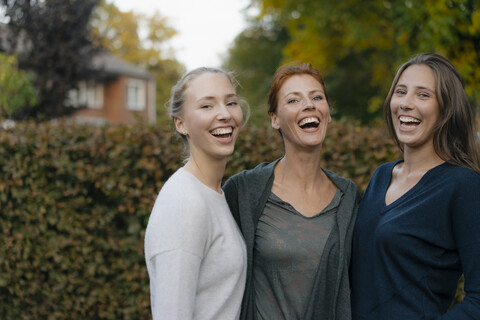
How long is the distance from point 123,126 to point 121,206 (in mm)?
734

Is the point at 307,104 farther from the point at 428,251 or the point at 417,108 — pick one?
the point at 428,251

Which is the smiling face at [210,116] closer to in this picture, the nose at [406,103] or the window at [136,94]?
the nose at [406,103]

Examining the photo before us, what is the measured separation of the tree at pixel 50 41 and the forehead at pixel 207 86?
15072 millimetres

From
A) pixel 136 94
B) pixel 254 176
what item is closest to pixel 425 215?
pixel 254 176

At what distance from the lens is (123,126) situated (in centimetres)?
437

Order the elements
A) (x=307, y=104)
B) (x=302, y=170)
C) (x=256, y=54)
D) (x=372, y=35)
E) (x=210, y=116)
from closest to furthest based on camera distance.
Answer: (x=210, y=116) → (x=307, y=104) → (x=302, y=170) → (x=372, y=35) → (x=256, y=54)

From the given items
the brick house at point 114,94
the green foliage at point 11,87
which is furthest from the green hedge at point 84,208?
the brick house at point 114,94

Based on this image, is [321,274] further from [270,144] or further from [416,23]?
[416,23]

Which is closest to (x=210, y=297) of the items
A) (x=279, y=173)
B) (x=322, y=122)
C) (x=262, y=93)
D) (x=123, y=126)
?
(x=279, y=173)

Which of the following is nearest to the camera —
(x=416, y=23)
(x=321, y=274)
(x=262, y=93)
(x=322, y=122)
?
(x=321, y=274)

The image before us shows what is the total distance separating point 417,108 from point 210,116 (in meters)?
0.97

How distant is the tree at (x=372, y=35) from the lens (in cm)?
636

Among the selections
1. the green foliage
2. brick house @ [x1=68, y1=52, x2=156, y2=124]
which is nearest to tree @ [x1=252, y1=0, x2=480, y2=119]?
the green foliage

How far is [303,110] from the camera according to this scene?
2570 millimetres
